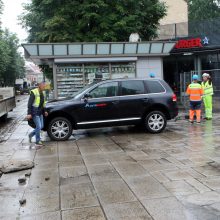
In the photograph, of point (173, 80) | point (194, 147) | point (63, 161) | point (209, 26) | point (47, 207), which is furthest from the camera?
point (173, 80)

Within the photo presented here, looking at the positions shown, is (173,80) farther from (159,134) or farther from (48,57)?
(159,134)

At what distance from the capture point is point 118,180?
6566 millimetres

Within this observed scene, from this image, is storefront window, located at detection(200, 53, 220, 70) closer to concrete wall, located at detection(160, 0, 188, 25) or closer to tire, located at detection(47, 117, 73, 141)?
concrete wall, located at detection(160, 0, 188, 25)

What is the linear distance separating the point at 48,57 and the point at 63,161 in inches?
356

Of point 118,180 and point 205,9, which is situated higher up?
point 205,9

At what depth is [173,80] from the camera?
28969mm

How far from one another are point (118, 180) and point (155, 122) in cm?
566

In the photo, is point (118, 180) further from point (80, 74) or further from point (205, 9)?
point (205, 9)

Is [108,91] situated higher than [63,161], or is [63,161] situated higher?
[108,91]

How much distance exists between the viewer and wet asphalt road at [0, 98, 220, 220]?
16.8 ft

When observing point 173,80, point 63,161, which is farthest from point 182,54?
point 63,161

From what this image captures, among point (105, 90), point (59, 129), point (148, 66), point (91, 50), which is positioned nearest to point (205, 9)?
point (148, 66)

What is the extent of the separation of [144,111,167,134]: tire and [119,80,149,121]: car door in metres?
0.29

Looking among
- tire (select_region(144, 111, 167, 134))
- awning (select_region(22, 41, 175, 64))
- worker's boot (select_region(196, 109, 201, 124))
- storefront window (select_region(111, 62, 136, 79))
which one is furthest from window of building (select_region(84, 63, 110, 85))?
tire (select_region(144, 111, 167, 134))
